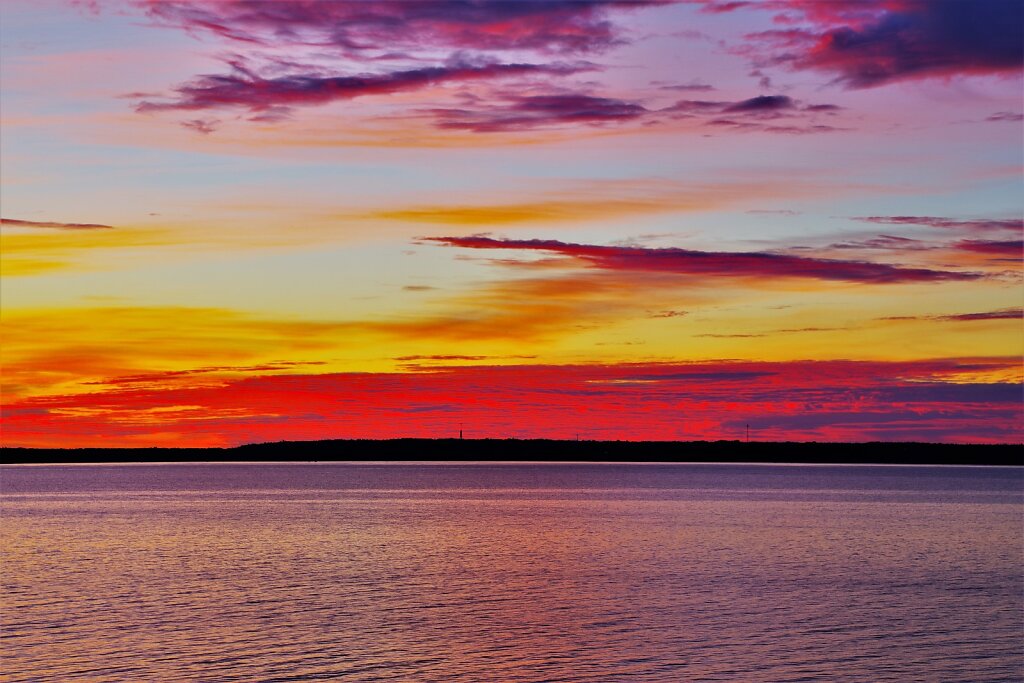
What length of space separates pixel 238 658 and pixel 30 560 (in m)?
37.4

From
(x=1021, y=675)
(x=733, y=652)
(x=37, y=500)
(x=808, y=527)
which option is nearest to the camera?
(x=1021, y=675)

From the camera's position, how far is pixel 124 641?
4409 cm

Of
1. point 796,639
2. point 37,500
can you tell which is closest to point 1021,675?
point 796,639

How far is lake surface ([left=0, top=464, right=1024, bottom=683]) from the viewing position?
4084 cm

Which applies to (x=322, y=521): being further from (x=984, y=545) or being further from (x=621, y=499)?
(x=621, y=499)

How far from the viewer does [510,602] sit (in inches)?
2212

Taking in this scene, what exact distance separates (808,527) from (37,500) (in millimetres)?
117015

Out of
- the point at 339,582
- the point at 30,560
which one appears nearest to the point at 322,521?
the point at 30,560

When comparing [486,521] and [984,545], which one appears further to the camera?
[486,521]

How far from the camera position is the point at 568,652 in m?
43.4

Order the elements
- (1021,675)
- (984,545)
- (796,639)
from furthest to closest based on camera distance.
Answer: (984,545) < (796,639) < (1021,675)

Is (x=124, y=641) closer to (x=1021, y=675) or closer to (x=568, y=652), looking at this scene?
(x=568, y=652)

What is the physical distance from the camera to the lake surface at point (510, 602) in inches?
1608

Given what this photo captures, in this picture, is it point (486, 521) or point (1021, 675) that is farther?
point (486, 521)
